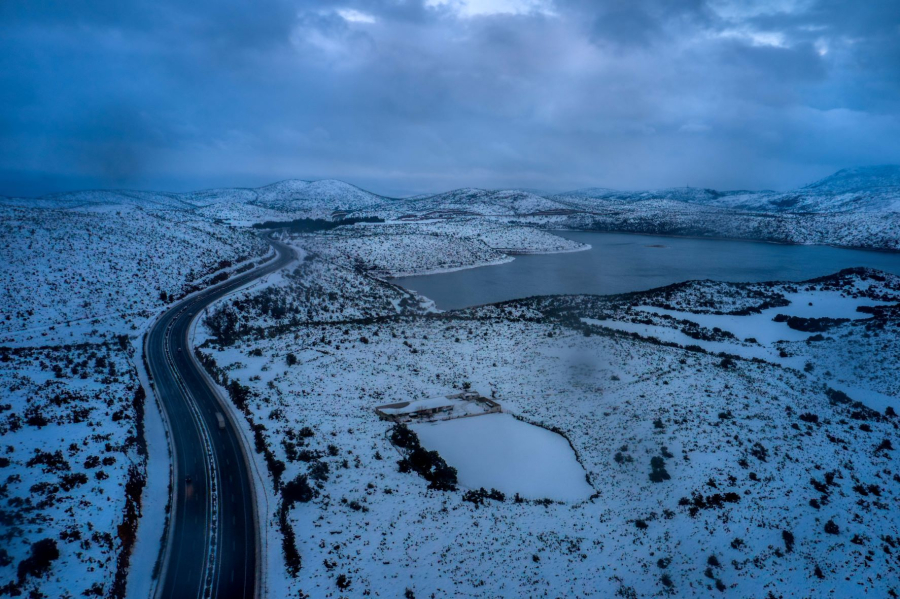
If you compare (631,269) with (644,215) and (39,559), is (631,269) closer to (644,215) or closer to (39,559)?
(39,559)

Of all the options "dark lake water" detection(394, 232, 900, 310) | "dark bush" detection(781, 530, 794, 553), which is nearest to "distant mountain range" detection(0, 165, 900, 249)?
"dark lake water" detection(394, 232, 900, 310)

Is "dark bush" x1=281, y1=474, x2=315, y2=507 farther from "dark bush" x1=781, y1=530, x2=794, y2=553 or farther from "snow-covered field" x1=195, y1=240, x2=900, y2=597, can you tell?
"dark bush" x1=781, y1=530, x2=794, y2=553

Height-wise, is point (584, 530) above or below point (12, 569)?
below

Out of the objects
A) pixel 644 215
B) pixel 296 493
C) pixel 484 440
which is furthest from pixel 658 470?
pixel 644 215

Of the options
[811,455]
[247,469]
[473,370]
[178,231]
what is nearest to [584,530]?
[811,455]

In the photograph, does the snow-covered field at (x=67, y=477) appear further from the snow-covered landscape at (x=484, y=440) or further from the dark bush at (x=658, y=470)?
the dark bush at (x=658, y=470)

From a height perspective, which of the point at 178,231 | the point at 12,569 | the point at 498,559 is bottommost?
the point at 498,559

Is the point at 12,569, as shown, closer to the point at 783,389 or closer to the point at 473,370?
the point at 473,370
